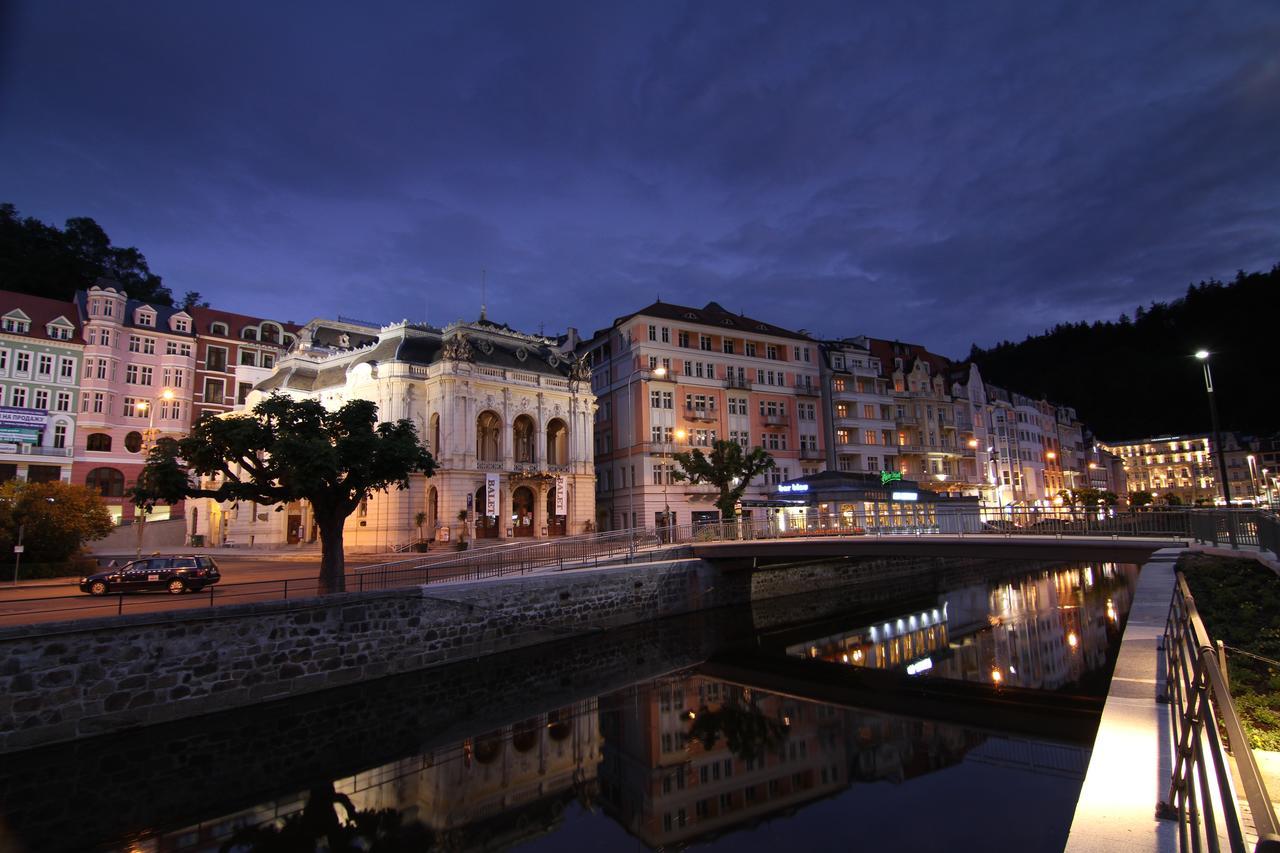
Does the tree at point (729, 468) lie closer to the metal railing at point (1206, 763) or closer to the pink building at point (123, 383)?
the metal railing at point (1206, 763)

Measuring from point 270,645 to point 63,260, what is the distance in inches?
2975

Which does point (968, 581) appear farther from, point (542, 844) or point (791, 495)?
A: point (542, 844)

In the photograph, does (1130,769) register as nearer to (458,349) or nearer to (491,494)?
(491,494)

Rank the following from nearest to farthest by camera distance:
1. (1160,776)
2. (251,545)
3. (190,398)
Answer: (1160,776) → (251,545) → (190,398)

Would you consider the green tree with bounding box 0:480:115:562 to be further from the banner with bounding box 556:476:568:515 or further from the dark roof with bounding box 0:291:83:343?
the dark roof with bounding box 0:291:83:343

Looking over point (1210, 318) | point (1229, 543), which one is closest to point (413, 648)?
point (1229, 543)

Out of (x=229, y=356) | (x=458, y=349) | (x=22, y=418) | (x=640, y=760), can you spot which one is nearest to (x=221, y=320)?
(x=229, y=356)

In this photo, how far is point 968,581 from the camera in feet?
162

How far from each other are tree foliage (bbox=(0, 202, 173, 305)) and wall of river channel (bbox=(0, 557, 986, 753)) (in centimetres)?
7021

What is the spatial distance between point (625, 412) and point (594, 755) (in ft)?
141

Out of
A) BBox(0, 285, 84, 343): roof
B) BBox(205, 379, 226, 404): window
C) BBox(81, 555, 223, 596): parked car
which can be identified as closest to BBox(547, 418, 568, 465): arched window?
BBox(81, 555, 223, 596): parked car

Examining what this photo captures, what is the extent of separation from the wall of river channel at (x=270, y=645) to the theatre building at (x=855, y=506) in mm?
8369

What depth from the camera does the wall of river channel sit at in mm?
16922

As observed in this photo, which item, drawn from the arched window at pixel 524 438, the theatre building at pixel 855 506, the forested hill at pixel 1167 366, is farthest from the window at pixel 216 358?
the forested hill at pixel 1167 366
